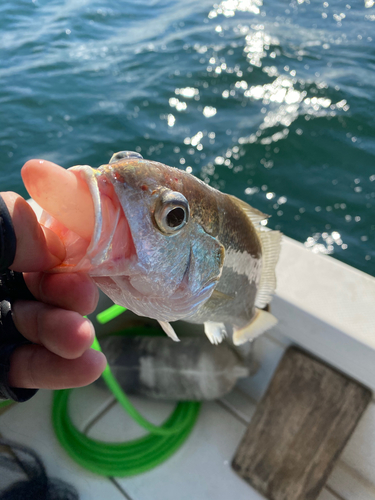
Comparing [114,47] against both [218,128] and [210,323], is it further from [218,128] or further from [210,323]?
[210,323]

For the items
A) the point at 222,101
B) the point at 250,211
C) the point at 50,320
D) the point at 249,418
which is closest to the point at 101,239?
the point at 50,320

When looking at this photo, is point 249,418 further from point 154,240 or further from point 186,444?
point 154,240

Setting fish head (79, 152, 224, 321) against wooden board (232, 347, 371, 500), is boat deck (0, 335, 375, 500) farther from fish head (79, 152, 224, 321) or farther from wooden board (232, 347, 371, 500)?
fish head (79, 152, 224, 321)

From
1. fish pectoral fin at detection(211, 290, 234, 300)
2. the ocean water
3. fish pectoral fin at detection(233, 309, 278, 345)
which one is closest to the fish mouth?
fish pectoral fin at detection(211, 290, 234, 300)

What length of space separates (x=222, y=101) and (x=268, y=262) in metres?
5.17

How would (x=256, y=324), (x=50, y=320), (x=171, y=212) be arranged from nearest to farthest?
(x=171, y=212) < (x=50, y=320) < (x=256, y=324)

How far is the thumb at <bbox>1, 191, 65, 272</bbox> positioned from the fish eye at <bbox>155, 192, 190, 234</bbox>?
287 mm

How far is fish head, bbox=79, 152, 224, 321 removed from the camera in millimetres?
874

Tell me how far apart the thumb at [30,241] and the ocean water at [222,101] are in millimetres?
3513

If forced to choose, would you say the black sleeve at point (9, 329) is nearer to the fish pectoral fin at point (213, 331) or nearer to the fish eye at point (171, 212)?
the fish eye at point (171, 212)

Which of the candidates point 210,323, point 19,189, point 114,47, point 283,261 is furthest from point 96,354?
point 114,47

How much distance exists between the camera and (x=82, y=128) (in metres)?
5.59

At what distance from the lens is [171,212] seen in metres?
0.92

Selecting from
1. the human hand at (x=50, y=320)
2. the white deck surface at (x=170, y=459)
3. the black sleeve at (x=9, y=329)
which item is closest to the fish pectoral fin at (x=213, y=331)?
the human hand at (x=50, y=320)
